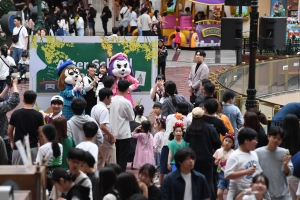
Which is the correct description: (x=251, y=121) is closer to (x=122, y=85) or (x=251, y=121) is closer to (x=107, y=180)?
(x=122, y=85)

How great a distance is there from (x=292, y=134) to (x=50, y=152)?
2921 millimetres

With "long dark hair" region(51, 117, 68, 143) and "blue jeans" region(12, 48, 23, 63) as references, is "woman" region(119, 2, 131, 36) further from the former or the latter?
"long dark hair" region(51, 117, 68, 143)

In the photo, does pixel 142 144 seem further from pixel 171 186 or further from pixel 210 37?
pixel 210 37

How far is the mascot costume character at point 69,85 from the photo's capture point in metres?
13.5

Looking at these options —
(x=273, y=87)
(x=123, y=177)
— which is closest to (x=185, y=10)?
(x=273, y=87)

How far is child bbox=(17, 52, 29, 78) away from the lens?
21984mm

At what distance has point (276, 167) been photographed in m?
8.80

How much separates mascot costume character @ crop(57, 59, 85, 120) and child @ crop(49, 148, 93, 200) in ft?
16.6

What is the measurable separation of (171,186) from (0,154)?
2509 mm

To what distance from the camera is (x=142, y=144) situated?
40.8 feet

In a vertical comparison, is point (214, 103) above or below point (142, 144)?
above

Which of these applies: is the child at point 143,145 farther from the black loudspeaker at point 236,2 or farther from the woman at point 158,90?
the black loudspeaker at point 236,2

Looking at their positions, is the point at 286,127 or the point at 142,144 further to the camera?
the point at 142,144

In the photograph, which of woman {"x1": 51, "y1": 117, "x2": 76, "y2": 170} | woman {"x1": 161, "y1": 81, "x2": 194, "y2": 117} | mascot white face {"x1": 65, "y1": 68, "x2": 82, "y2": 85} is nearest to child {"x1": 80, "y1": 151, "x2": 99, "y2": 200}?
woman {"x1": 51, "y1": 117, "x2": 76, "y2": 170}
